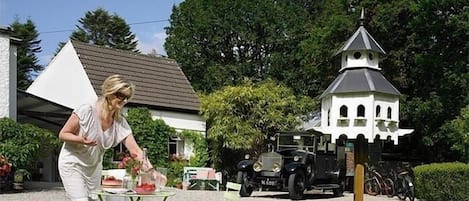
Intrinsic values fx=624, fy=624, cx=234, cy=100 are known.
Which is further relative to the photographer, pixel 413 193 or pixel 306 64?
pixel 306 64

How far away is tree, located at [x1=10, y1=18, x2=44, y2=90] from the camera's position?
41188 mm

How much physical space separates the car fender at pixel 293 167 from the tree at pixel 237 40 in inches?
466

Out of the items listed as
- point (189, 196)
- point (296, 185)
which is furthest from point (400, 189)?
point (189, 196)

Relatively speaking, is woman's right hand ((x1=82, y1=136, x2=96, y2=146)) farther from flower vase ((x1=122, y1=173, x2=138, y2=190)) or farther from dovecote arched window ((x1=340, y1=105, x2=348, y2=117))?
dovecote arched window ((x1=340, y1=105, x2=348, y2=117))

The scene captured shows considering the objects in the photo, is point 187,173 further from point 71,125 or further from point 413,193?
point 71,125

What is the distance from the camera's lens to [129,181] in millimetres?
5836

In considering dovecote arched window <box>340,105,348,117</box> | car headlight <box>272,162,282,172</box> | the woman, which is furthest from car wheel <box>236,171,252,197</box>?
the woman

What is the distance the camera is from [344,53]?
12.1 metres

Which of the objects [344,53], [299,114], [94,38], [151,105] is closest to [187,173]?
[151,105]

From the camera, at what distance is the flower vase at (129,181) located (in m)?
5.75

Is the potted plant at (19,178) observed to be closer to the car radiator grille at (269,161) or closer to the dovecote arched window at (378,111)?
the car radiator grille at (269,161)

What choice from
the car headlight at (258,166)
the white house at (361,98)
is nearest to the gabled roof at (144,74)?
the car headlight at (258,166)

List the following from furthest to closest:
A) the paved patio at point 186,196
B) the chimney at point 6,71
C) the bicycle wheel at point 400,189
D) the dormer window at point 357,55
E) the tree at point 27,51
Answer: the tree at point 27,51, the bicycle wheel at point 400,189, the chimney at point 6,71, the paved patio at point 186,196, the dormer window at point 357,55

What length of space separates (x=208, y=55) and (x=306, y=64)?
7.36 m
